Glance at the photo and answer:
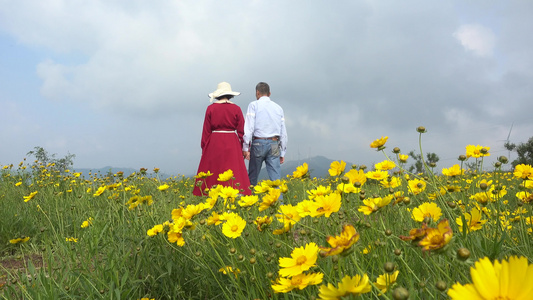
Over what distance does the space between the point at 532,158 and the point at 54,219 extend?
56.6ft

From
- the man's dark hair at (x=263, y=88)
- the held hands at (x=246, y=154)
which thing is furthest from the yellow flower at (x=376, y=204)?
the man's dark hair at (x=263, y=88)

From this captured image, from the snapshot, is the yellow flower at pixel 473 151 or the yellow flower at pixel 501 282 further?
the yellow flower at pixel 473 151

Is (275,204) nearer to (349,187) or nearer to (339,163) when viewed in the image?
(349,187)

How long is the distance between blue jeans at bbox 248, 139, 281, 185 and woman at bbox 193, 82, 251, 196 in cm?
21

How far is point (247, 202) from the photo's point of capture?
5.03 ft

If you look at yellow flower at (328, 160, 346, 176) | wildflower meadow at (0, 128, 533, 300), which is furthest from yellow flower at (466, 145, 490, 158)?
yellow flower at (328, 160, 346, 176)

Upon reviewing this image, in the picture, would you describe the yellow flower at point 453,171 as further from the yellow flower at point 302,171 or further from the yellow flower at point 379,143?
the yellow flower at point 302,171

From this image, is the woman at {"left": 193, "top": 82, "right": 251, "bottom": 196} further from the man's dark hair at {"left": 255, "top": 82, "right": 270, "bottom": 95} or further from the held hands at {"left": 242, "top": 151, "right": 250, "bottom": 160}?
the man's dark hair at {"left": 255, "top": 82, "right": 270, "bottom": 95}

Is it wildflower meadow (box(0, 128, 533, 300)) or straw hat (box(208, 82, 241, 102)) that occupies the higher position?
straw hat (box(208, 82, 241, 102))

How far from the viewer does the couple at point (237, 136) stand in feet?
15.6

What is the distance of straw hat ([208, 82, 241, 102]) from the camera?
475cm

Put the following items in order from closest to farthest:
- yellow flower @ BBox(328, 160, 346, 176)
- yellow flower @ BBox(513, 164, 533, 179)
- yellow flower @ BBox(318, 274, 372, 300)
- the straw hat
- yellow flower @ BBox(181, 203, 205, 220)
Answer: yellow flower @ BBox(318, 274, 372, 300) < yellow flower @ BBox(181, 203, 205, 220) < yellow flower @ BBox(513, 164, 533, 179) < yellow flower @ BBox(328, 160, 346, 176) < the straw hat

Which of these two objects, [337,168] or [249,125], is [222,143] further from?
[337,168]

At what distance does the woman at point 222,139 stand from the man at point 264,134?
17 centimetres
